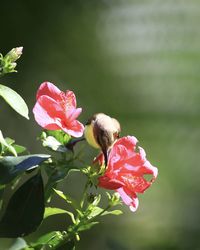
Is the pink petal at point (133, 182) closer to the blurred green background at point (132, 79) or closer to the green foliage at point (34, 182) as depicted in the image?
the green foliage at point (34, 182)

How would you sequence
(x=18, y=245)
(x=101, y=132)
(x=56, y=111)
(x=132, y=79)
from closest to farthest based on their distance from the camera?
1. (x=18, y=245)
2. (x=56, y=111)
3. (x=101, y=132)
4. (x=132, y=79)

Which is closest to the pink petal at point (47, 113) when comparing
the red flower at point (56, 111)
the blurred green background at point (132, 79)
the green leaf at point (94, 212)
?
the red flower at point (56, 111)

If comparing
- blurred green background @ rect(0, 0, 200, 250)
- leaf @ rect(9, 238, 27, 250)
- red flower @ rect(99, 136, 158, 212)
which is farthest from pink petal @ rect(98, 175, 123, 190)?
blurred green background @ rect(0, 0, 200, 250)

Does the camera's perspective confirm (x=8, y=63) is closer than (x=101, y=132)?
Yes

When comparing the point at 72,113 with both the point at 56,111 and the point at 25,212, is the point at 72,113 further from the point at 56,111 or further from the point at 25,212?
the point at 25,212

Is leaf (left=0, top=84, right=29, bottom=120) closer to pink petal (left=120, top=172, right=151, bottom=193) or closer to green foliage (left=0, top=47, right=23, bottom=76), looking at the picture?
green foliage (left=0, top=47, right=23, bottom=76)

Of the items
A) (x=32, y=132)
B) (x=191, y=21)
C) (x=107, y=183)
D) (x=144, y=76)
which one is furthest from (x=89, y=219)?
(x=191, y=21)

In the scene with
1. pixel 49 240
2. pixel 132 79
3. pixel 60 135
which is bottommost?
pixel 132 79

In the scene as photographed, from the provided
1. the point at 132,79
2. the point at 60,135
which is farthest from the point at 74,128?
the point at 132,79
